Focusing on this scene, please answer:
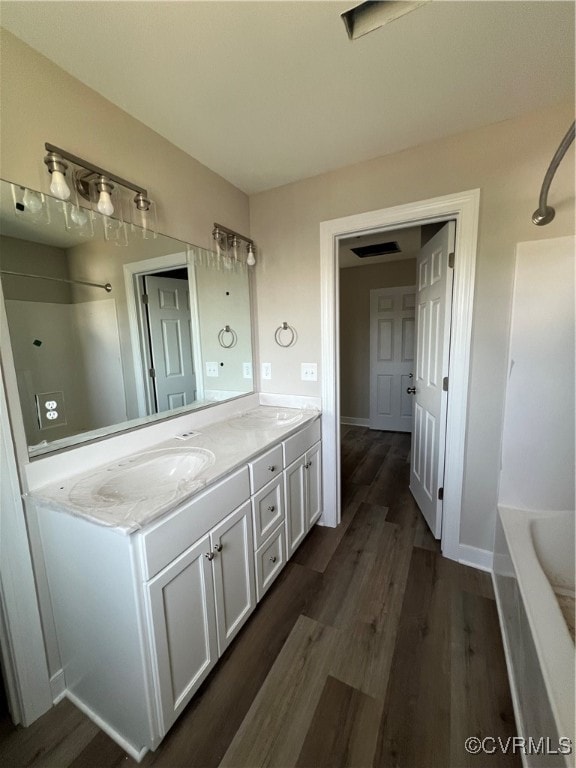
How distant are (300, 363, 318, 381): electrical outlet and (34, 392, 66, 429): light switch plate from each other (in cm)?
139

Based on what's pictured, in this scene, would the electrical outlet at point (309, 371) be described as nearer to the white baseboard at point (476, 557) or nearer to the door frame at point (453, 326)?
the door frame at point (453, 326)

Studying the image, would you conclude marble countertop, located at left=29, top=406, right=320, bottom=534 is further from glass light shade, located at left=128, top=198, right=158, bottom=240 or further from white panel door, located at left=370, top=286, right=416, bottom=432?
white panel door, located at left=370, top=286, right=416, bottom=432

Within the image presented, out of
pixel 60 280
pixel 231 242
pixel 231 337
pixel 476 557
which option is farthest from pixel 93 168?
pixel 476 557

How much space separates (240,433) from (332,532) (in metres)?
→ 1.11

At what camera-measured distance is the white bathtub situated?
832 mm

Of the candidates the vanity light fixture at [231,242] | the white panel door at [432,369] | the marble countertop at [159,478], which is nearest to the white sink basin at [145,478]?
the marble countertop at [159,478]

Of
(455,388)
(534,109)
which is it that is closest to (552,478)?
(455,388)

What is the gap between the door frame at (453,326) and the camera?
5.41 ft

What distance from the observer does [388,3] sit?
100cm

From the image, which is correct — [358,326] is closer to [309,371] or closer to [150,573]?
[309,371]

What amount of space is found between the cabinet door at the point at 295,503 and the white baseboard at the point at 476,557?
957 mm

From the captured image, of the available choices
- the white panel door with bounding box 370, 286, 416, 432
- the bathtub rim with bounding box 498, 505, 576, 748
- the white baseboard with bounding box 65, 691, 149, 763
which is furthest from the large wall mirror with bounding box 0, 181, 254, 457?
the white panel door with bounding box 370, 286, 416, 432

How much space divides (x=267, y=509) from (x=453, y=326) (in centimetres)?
143

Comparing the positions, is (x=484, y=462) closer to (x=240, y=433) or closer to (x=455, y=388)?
(x=455, y=388)
